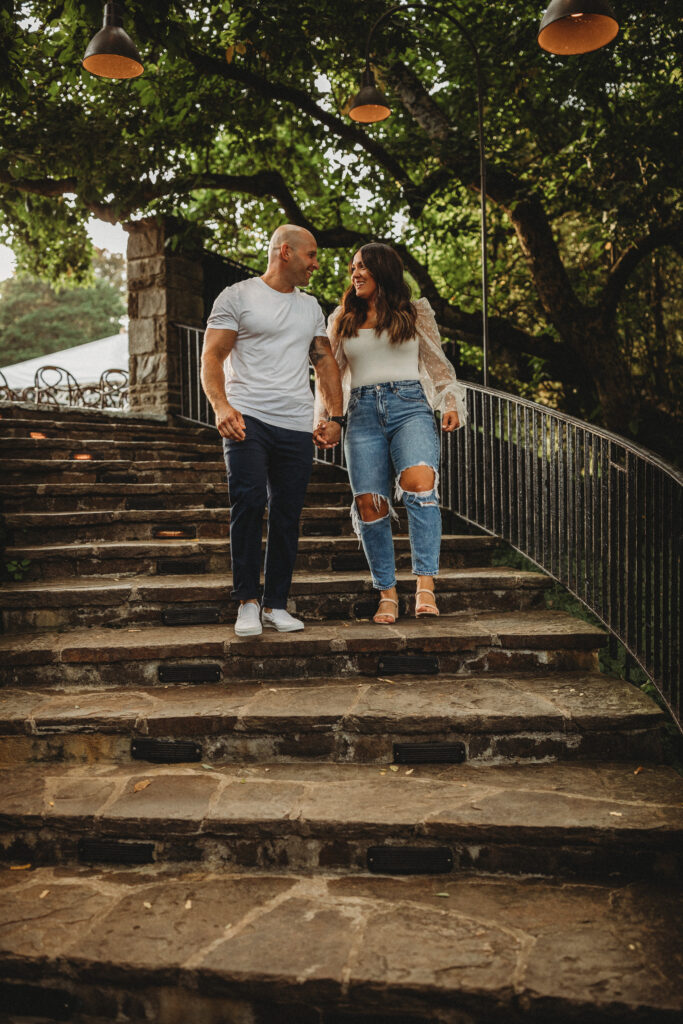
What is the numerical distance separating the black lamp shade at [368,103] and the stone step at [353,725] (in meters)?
5.19

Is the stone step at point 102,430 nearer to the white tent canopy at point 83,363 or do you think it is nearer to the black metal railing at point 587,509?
the black metal railing at point 587,509

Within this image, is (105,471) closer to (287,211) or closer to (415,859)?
(415,859)

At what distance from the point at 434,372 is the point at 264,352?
95cm

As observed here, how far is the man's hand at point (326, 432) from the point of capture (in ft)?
12.9

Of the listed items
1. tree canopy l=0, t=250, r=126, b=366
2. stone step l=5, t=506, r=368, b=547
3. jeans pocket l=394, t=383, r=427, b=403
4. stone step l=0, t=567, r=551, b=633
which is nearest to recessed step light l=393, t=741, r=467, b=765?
stone step l=0, t=567, r=551, b=633

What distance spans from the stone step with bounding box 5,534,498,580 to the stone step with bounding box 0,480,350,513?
0.79m

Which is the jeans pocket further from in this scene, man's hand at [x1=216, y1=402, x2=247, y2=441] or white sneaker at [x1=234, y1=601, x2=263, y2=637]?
white sneaker at [x1=234, y1=601, x2=263, y2=637]

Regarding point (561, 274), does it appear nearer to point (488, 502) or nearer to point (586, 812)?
point (488, 502)

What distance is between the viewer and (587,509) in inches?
152

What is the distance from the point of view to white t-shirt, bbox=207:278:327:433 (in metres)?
3.57

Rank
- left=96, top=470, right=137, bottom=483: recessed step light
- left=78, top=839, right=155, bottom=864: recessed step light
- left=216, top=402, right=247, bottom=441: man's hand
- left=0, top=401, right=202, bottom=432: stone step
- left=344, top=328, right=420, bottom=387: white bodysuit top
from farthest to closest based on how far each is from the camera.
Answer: left=0, top=401, right=202, bottom=432: stone step, left=96, top=470, right=137, bottom=483: recessed step light, left=344, top=328, right=420, bottom=387: white bodysuit top, left=216, top=402, right=247, bottom=441: man's hand, left=78, top=839, right=155, bottom=864: recessed step light

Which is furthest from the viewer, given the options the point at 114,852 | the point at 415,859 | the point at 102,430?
the point at 102,430

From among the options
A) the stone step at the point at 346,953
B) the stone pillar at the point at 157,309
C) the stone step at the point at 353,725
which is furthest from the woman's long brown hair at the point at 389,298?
the stone pillar at the point at 157,309

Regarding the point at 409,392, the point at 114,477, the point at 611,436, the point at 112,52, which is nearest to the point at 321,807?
the point at 409,392
